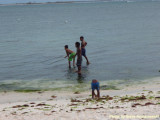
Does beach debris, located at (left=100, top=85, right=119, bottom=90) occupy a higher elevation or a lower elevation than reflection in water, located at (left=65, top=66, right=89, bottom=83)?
lower

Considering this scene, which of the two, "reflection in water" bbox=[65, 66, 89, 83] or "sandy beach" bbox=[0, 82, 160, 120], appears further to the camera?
"reflection in water" bbox=[65, 66, 89, 83]

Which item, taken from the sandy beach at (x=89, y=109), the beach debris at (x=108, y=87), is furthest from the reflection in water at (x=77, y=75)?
the sandy beach at (x=89, y=109)

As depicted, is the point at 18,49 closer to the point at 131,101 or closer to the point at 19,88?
the point at 19,88

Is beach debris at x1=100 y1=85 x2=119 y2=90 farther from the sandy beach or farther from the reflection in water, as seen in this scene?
the reflection in water

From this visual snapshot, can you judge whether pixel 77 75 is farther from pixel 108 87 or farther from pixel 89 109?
pixel 89 109

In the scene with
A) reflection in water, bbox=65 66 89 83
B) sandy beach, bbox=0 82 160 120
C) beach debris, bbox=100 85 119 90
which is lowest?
sandy beach, bbox=0 82 160 120

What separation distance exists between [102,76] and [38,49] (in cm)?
1132

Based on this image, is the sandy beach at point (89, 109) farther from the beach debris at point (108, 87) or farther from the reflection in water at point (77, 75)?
the reflection in water at point (77, 75)

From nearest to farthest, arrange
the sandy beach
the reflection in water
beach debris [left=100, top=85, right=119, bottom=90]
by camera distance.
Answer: the sandy beach < beach debris [left=100, top=85, right=119, bottom=90] < the reflection in water

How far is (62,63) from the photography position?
19797 millimetres

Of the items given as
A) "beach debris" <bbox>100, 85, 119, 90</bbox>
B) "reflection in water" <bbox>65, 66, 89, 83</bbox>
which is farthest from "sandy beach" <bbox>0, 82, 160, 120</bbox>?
"reflection in water" <bbox>65, 66, 89, 83</bbox>

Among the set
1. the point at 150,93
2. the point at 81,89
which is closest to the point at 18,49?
the point at 81,89

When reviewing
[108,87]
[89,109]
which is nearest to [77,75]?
[108,87]

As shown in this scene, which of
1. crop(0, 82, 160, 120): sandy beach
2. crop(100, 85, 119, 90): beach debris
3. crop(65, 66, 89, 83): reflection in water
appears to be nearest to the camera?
crop(0, 82, 160, 120): sandy beach
